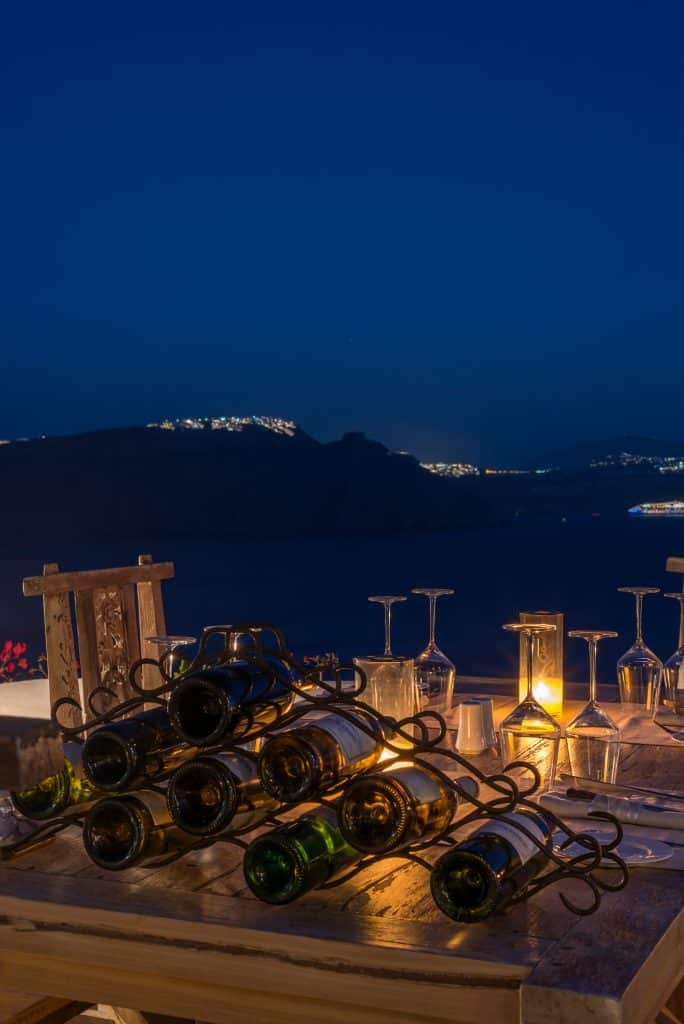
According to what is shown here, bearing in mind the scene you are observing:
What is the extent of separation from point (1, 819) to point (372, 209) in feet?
121

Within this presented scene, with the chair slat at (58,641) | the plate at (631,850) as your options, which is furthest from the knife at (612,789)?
the chair slat at (58,641)

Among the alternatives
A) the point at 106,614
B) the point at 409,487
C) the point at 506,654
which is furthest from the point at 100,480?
the point at 106,614

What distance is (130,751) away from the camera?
136 centimetres

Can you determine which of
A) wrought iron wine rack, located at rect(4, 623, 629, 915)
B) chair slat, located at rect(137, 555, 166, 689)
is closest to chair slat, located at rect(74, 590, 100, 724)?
chair slat, located at rect(137, 555, 166, 689)

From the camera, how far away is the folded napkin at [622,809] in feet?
5.15

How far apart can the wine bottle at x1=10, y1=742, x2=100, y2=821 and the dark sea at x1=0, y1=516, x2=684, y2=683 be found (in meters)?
22.5

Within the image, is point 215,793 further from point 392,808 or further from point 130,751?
point 392,808

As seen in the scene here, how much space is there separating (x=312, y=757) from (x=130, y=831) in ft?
0.76

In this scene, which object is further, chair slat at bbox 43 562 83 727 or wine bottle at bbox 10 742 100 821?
chair slat at bbox 43 562 83 727

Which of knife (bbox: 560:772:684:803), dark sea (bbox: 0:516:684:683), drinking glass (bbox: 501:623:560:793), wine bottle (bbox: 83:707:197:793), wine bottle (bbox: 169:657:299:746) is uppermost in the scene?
wine bottle (bbox: 169:657:299:746)

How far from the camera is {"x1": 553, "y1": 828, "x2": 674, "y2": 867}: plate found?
1.41 meters

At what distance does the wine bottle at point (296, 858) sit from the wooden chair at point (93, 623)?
81.0 inches

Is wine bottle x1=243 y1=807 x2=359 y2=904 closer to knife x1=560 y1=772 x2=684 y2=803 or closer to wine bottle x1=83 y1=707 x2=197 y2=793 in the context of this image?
wine bottle x1=83 y1=707 x2=197 y2=793

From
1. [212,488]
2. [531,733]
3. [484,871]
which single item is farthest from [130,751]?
[212,488]
